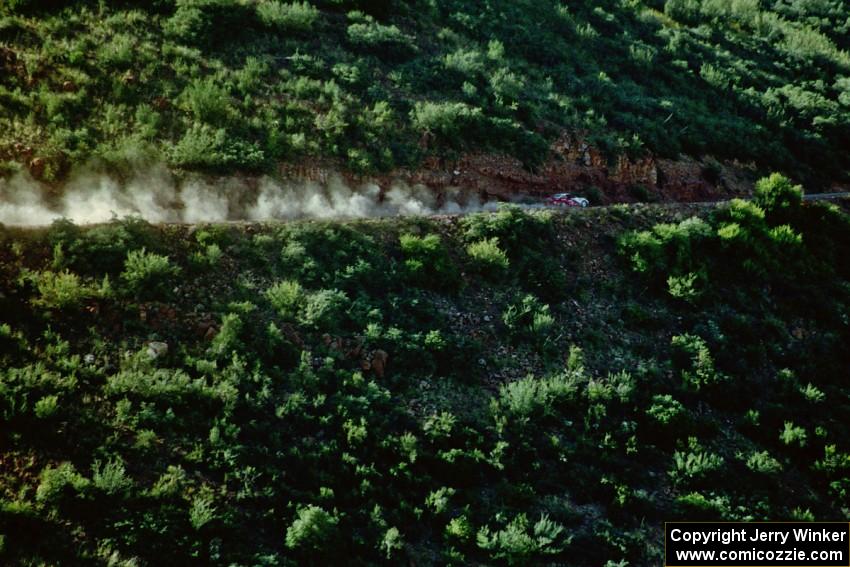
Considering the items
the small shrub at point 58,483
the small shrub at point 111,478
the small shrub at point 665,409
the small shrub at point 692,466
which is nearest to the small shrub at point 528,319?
the small shrub at point 665,409

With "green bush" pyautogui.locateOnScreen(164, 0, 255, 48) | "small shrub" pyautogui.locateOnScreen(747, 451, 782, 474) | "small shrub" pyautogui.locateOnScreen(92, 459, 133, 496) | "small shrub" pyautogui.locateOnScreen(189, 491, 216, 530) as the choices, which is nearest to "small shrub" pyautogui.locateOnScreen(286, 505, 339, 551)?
"small shrub" pyautogui.locateOnScreen(189, 491, 216, 530)

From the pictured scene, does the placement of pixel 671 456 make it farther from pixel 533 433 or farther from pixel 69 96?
pixel 69 96

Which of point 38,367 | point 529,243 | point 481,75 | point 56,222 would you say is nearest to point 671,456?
point 529,243

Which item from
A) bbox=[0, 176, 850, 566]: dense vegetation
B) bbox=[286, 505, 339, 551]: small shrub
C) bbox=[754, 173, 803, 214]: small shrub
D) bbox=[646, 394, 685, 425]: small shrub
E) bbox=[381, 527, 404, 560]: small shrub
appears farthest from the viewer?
bbox=[754, 173, 803, 214]: small shrub

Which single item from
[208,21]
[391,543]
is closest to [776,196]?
[391,543]

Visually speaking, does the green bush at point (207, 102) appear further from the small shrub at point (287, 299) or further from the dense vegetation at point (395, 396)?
the small shrub at point (287, 299)

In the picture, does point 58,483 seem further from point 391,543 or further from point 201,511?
point 391,543

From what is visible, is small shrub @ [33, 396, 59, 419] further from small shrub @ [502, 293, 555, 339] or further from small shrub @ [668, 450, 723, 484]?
small shrub @ [668, 450, 723, 484]
